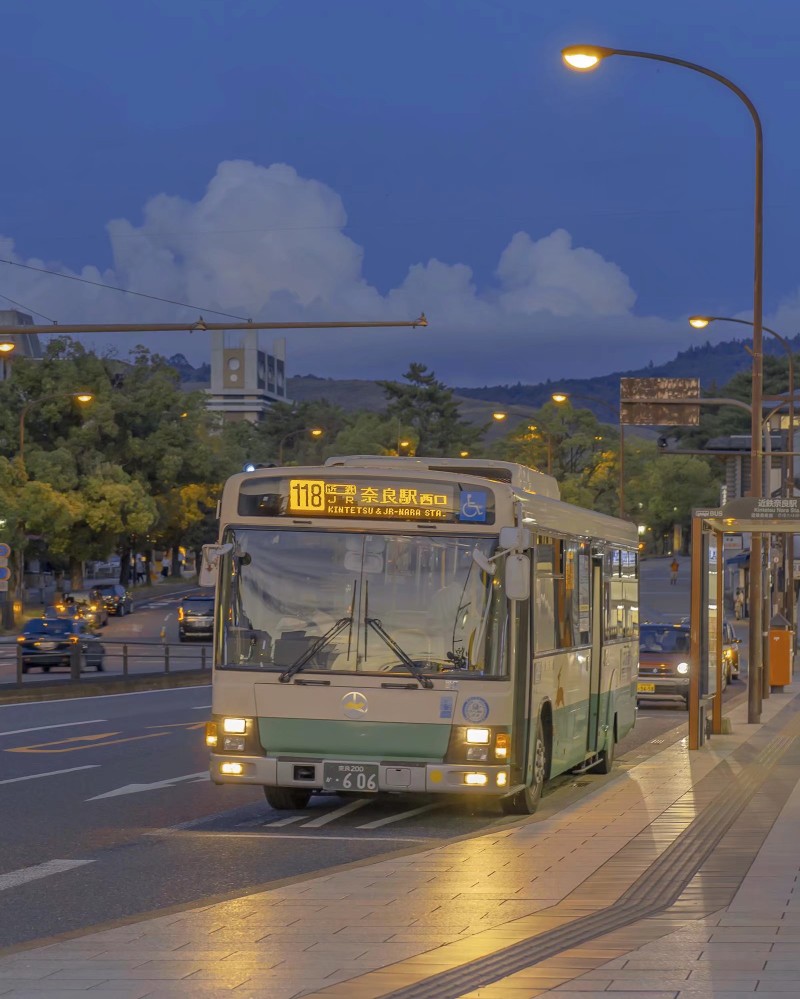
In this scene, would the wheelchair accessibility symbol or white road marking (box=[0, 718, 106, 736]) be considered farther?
white road marking (box=[0, 718, 106, 736])

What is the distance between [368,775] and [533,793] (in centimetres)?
189

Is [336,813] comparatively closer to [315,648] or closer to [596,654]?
[315,648]

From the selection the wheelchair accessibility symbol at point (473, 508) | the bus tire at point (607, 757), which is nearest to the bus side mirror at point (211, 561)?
the wheelchair accessibility symbol at point (473, 508)

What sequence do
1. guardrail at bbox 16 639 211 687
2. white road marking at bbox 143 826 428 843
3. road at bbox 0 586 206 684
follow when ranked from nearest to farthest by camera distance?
white road marking at bbox 143 826 428 843
guardrail at bbox 16 639 211 687
road at bbox 0 586 206 684

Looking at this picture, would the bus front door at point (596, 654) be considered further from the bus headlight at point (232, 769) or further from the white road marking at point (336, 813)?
the bus headlight at point (232, 769)

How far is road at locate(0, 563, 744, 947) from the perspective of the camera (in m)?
10.7

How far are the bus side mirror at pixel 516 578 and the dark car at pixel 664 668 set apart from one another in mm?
20011

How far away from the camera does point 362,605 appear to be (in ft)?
46.2

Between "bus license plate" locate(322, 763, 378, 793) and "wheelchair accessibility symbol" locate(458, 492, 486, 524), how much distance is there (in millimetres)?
2207

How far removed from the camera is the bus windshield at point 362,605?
14000mm

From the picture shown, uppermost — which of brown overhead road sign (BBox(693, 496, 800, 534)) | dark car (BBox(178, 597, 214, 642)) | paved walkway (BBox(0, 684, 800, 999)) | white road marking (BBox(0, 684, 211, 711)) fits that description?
brown overhead road sign (BBox(693, 496, 800, 534))

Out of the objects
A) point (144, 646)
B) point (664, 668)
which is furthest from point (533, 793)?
point (144, 646)

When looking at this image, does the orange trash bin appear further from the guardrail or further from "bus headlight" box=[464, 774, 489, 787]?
"bus headlight" box=[464, 774, 489, 787]

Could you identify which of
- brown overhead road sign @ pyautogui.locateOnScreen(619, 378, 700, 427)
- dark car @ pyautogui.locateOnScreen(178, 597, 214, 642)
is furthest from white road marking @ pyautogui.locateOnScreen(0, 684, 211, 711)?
dark car @ pyautogui.locateOnScreen(178, 597, 214, 642)
